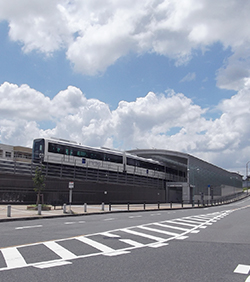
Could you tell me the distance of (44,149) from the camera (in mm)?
35562

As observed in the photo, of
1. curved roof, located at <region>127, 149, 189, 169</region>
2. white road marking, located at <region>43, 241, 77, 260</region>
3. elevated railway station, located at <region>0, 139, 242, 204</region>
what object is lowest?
white road marking, located at <region>43, 241, 77, 260</region>

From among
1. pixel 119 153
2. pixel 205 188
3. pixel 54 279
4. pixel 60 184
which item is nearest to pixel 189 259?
pixel 54 279

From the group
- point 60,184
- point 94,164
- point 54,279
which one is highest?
point 94,164

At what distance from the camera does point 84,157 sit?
41156 mm

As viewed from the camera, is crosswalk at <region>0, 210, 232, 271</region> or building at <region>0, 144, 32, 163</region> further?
building at <region>0, 144, 32, 163</region>

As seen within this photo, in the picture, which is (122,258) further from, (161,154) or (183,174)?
(183,174)

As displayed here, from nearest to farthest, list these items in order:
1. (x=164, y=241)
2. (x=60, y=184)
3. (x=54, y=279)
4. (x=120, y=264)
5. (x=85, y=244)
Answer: (x=54, y=279), (x=120, y=264), (x=85, y=244), (x=164, y=241), (x=60, y=184)

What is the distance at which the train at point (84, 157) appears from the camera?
3588 centimetres

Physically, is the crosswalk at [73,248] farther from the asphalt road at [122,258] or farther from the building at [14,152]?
the building at [14,152]

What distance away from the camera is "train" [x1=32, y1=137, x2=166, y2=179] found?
3588 cm

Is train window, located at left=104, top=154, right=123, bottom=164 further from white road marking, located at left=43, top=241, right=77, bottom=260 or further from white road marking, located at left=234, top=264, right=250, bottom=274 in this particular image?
white road marking, located at left=234, top=264, right=250, bottom=274

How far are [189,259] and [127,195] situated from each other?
42104 mm

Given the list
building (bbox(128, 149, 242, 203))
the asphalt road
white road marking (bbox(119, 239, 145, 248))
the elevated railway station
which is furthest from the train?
white road marking (bbox(119, 239, 145, 248))

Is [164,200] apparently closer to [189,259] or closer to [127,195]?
[127,195]
